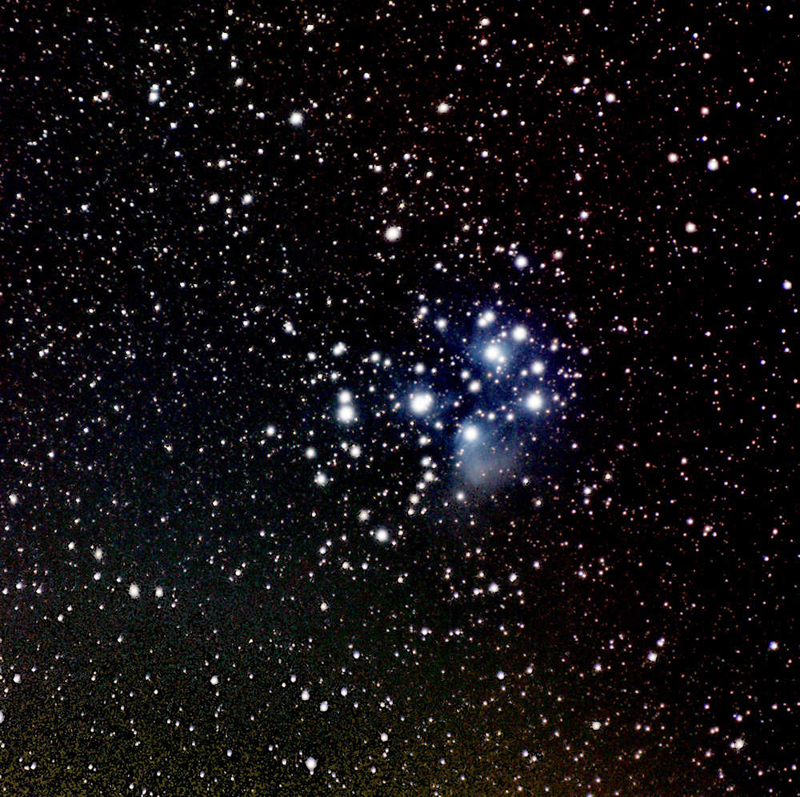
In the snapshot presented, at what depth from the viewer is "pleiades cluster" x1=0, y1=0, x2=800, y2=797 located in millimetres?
278

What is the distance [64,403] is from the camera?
32 centimetres

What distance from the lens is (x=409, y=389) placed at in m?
0.29

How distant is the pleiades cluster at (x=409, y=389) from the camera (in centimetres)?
28

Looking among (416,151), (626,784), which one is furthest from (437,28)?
(626,784)

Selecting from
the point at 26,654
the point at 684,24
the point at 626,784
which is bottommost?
the point at 626,784

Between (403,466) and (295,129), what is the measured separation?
0.18m

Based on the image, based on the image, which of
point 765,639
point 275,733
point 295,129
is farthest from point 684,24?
point 275,733

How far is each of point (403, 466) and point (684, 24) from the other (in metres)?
0.25

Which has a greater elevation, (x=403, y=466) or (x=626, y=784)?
(x=403, y=466)

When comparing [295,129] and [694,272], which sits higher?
[295,129]

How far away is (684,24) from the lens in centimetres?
27

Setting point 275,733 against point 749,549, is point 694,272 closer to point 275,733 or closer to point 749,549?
point 749,549

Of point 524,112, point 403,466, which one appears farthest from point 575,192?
point 403,466

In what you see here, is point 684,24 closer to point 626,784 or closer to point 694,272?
point 694,272
